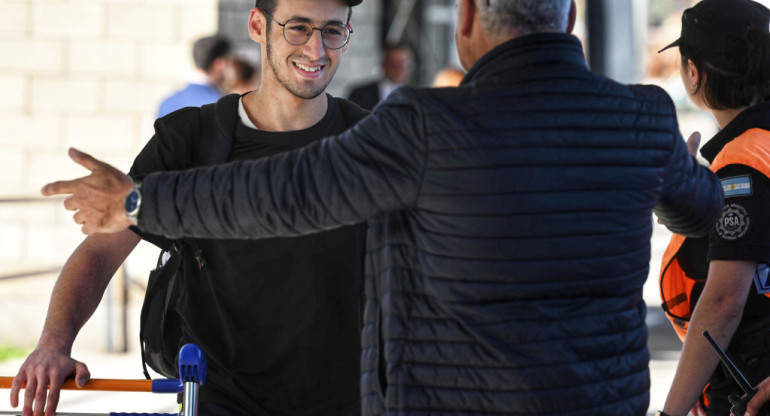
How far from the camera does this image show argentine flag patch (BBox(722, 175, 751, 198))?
2926 millimetres

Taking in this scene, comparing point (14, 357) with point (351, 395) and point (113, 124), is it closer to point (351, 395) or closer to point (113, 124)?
point (113, 124)

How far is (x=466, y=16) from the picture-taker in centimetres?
244

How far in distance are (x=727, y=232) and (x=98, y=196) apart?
60.3 inches

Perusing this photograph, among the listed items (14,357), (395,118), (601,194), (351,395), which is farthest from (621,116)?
(14,357)

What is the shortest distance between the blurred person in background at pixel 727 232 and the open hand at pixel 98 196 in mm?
1469

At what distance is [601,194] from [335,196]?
53 cm

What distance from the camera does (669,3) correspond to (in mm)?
24922

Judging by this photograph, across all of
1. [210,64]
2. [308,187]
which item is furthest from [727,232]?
[210,64]

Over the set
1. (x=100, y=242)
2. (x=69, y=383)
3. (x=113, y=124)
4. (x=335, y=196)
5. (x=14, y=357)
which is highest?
(x=335, y=196)

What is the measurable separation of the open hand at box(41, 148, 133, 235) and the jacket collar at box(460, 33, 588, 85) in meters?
0.73

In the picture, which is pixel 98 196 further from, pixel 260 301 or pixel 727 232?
pixel 727 232

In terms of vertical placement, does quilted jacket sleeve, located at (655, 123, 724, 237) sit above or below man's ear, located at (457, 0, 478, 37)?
below

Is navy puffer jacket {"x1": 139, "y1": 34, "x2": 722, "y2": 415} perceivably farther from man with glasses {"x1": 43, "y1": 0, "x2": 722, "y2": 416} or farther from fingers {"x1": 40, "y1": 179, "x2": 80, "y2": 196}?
fingers {"x1": 40, "y1": 179, "x2": 80, "y2": 196}

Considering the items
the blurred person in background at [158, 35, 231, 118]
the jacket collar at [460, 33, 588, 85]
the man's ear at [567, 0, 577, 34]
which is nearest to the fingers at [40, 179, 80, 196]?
the jacket collar at [460, 33, 588, 85]
